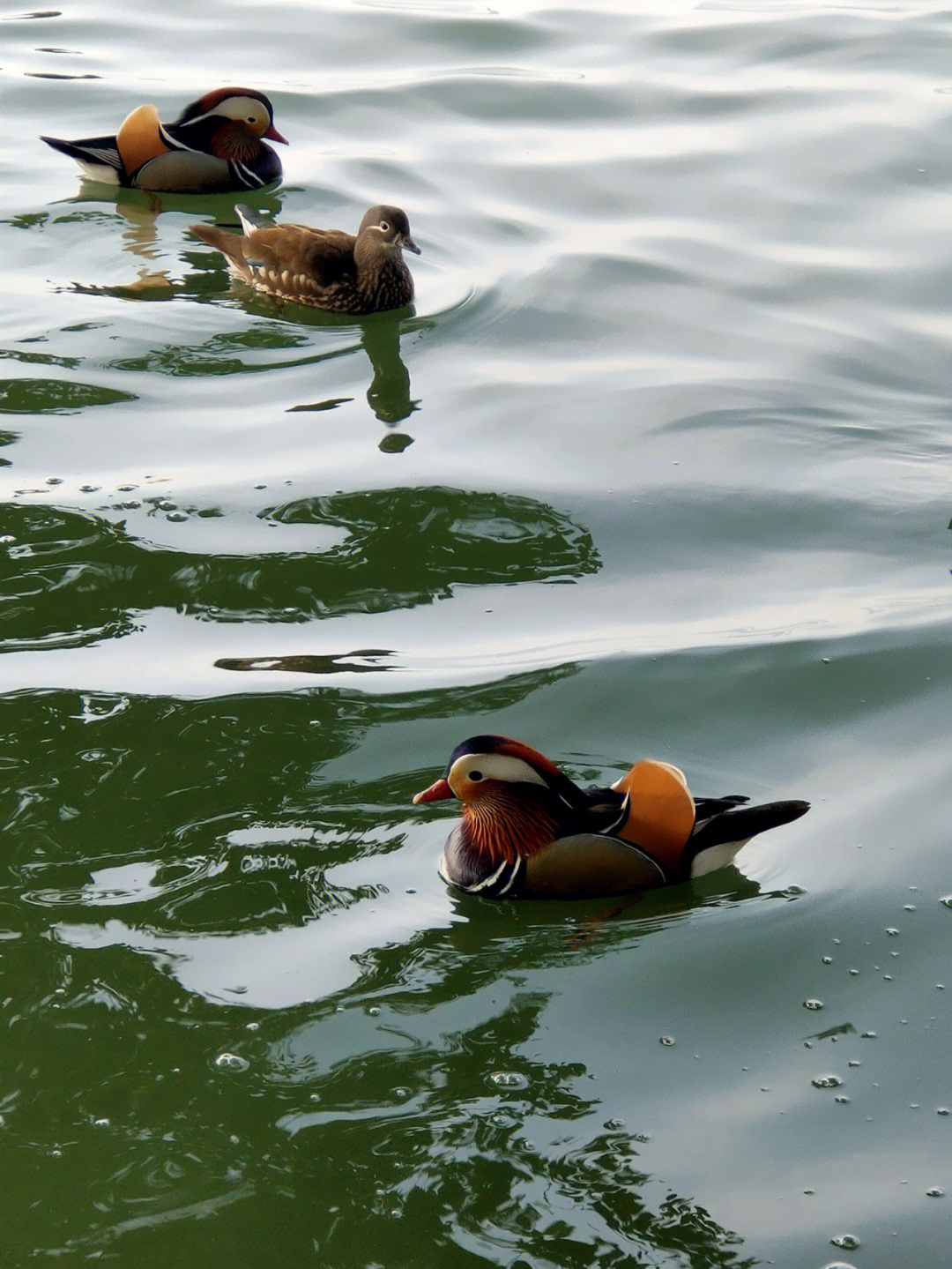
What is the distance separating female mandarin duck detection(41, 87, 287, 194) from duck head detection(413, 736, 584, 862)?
640 centimetres

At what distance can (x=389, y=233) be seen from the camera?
815cm

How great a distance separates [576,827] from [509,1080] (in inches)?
30.8

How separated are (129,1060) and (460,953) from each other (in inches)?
34.9

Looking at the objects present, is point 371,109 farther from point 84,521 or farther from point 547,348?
point 84,521

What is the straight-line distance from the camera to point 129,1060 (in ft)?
12.8

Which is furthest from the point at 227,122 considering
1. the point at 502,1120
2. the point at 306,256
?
the point at 502,1120

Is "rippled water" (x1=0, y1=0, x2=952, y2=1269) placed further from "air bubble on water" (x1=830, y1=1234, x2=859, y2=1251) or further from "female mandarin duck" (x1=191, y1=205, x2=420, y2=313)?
"female mandarin duck" (x1=191, y1=205, x2=420, y2=313)

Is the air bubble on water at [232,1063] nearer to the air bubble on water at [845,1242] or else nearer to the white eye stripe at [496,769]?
the white eye stripe at [496,769]

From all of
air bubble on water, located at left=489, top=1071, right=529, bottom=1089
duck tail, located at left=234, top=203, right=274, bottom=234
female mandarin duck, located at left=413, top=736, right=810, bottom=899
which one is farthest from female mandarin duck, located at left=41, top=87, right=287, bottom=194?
air bubble on water, located at left=489, top=1071, right=529, bottom=1089

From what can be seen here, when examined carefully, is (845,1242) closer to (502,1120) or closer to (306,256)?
(502,1120)

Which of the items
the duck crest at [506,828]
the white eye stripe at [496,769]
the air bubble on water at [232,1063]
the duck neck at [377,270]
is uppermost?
the duck neck at [377,270]

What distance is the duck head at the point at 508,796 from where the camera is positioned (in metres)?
4.34

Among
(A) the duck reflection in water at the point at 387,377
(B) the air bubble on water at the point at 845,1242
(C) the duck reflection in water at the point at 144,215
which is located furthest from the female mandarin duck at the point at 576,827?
(C) the duck reflection in water at the point at 144,215

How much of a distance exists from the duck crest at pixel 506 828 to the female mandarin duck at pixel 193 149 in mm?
6457
